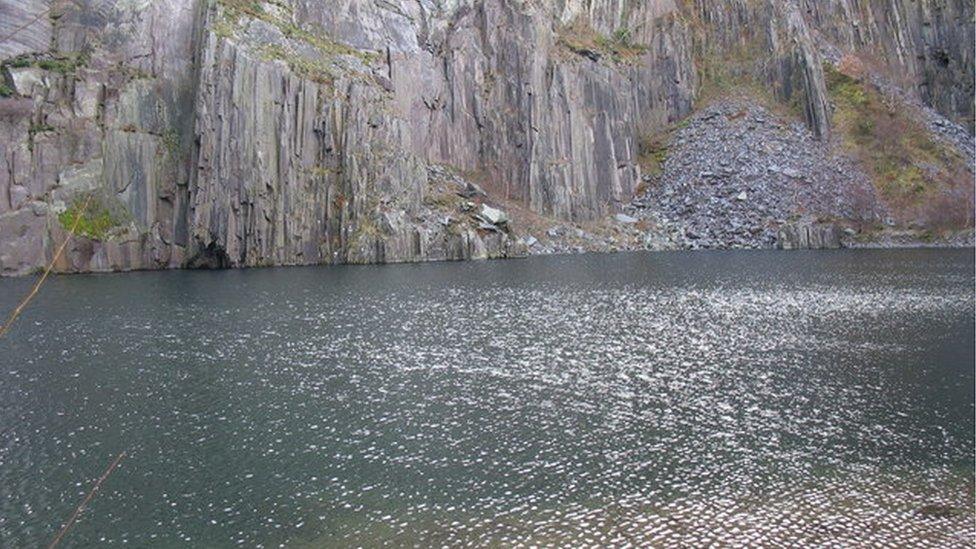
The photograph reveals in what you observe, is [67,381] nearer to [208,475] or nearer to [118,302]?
[208,475]

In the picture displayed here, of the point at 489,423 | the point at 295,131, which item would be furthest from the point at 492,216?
the point at 489,423

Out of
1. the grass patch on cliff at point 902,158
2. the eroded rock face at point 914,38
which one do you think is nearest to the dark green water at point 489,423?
the grass patch on cliff at point 902,158

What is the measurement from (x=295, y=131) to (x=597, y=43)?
2945 inches

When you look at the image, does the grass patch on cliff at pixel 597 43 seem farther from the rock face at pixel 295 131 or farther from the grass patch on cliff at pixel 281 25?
the grass patch on cliff at pixel 281 25

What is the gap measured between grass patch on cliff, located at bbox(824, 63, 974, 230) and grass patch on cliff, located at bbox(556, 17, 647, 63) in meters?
41.4

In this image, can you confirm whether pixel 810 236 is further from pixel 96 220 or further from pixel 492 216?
pixel 96 220

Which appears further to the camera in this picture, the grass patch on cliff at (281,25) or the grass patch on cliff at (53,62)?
the grass patch on cliff at (281,25)

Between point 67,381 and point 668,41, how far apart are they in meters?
145

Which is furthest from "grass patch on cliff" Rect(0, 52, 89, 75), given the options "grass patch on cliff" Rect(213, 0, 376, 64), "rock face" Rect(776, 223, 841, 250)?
"rock face" Rect(776, 223, 841, 250)

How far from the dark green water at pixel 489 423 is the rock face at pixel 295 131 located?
3688 centimetres

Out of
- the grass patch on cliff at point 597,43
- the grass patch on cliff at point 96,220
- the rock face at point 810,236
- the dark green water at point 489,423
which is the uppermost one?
the grass patch on cliff at point 597,43

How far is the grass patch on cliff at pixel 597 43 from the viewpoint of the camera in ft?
482

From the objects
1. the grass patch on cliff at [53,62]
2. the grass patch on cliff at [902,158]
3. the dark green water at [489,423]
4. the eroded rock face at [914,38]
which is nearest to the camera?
the dark green water at [489,423]

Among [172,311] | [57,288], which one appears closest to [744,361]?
[172,311]
